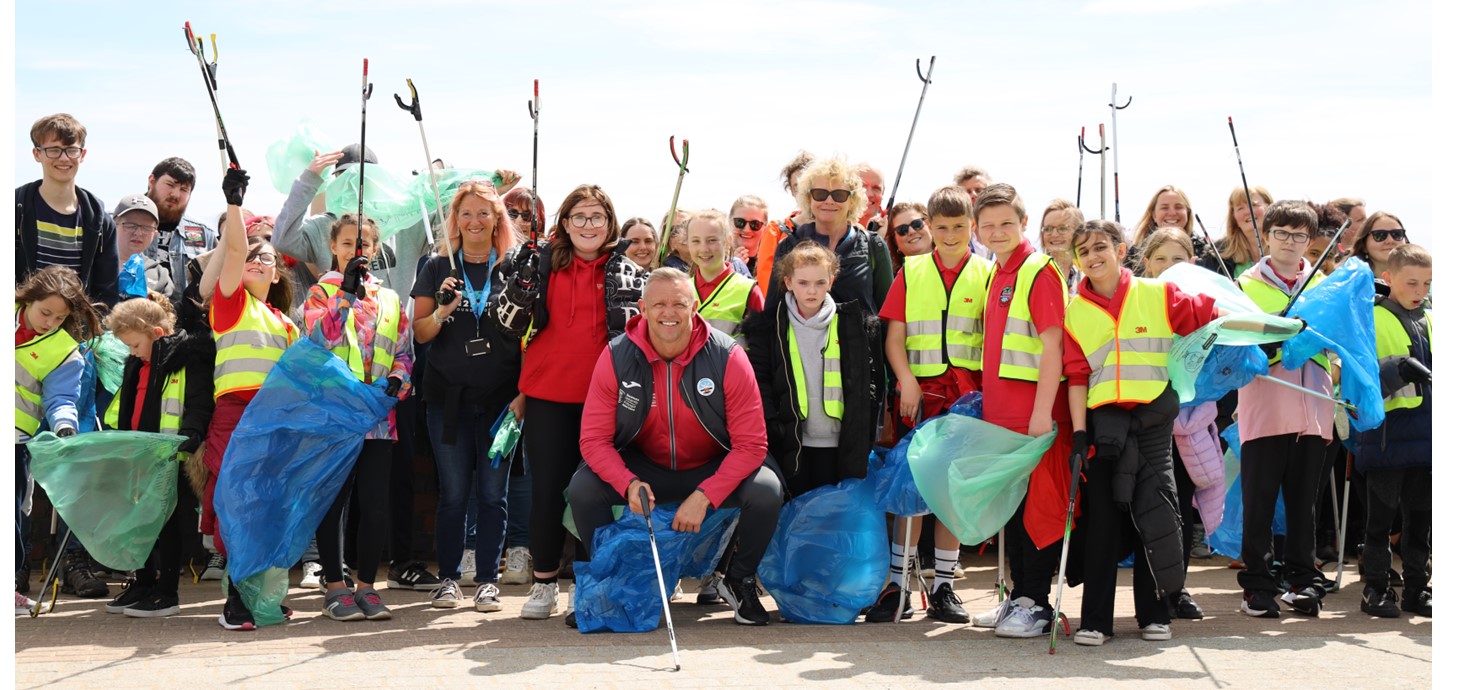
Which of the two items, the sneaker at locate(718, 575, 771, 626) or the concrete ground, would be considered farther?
the sneaker at locate(718, 575, 771, 626)

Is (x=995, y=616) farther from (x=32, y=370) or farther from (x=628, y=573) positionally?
(x=32, y=370)

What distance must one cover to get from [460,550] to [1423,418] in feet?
13.7

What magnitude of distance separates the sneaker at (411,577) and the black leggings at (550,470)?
114 centimetres

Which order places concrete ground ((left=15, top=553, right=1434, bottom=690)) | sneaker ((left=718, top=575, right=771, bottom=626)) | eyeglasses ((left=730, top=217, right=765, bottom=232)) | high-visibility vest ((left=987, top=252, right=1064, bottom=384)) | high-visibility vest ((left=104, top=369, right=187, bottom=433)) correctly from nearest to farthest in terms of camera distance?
concrete ground ((left=15, top=553, right=1434, bottom=690)), high-visibility vest ((left=987, top=252, right=1064, bottom=384)), sneaker ((left=718, top=575, right=771, bottom=626)), high-visibility vest ((left=104, top=369, right=187, bottom=433)), eyeglasses ((left=730, top=217, right=765, bottom=232))

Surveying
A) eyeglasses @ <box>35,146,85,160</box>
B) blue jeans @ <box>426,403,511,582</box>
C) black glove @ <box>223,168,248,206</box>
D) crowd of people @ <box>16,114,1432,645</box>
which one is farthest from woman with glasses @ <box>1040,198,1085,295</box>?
eyeglasses @ <box>35,146,85,160</box>

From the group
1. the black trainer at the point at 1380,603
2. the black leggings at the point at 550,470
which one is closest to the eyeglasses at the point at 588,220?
the black leggings at the point at 550,470

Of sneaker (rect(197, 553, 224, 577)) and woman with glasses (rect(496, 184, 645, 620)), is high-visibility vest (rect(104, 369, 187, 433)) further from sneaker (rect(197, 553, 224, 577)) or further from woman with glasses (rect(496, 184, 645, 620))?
woman with glasses (rect(496, 184, 645, 620))

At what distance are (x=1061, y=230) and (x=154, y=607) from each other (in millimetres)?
4365

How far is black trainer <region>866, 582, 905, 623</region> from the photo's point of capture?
234 inches

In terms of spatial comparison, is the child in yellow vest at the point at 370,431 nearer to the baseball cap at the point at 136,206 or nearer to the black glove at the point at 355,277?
the black glove at the point at 355,277

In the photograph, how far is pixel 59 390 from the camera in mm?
6152

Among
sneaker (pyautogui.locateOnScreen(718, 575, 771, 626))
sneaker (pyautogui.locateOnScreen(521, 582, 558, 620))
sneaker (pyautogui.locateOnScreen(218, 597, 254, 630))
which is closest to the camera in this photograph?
sneaker (pyautogui.locateOnScreen(218, 597, 254, 630))

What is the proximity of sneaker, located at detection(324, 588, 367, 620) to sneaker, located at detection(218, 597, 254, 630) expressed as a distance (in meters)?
0.32

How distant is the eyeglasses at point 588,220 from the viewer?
607 cm
